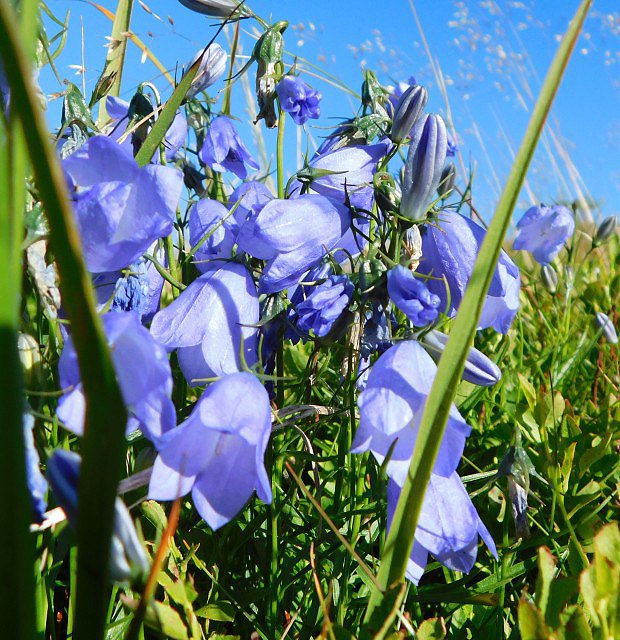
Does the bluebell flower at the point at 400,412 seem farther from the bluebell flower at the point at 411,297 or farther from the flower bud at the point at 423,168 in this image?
the flower bud at the point at 423,168

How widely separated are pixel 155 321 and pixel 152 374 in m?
0.25

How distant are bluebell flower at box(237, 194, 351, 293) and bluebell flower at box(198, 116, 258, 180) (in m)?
0.36

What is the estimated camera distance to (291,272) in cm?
81

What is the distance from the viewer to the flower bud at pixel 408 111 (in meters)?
0.90

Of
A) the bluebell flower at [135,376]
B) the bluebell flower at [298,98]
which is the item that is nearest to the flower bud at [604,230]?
the bluebell flower at [298,98]

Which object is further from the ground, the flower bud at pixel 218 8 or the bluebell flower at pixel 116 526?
the flower bud at pixel 218 8

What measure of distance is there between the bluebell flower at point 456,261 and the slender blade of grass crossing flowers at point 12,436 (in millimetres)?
511

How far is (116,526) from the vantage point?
0.39 m

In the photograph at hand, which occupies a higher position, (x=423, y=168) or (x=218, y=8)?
(x=218, y=8)

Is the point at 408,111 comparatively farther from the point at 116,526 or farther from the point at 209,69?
the point at 116,526

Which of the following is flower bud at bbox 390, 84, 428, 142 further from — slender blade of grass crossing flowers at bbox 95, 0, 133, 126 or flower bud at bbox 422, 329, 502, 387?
slender blade of grass crossing flowers at bbox 95, 0, 133, 126

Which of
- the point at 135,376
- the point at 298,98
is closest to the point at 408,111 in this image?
the point at 298,98

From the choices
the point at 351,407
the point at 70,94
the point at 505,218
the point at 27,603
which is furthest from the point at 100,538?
the point at 70,94

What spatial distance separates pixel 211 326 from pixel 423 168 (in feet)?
0.96
